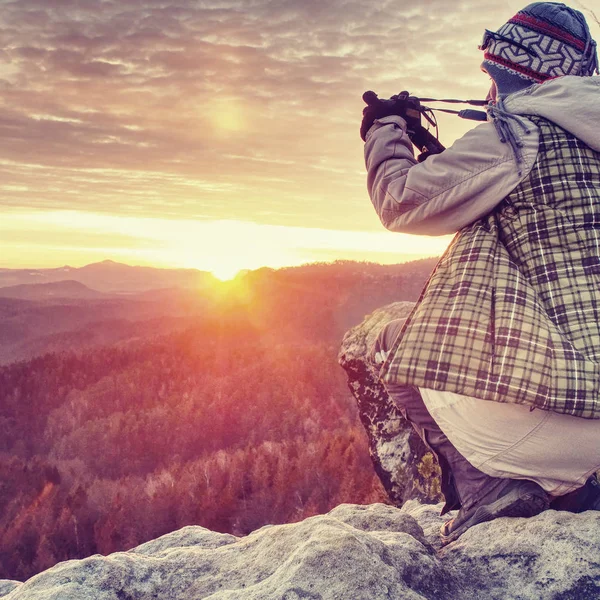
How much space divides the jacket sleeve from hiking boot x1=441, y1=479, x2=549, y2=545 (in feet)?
3.72

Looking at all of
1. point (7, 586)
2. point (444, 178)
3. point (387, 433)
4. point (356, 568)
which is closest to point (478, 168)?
point (444, 178)

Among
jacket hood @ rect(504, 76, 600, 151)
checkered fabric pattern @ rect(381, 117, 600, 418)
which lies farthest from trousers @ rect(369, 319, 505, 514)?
jacket hood @ rect(504, 76, 600, 151)

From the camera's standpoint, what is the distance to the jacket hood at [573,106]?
2010 mm

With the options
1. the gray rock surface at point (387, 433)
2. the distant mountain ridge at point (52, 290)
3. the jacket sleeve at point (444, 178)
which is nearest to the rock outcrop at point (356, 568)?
the jacket sleeve at point (444, 178)

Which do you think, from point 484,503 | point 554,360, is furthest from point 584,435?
point 484,503

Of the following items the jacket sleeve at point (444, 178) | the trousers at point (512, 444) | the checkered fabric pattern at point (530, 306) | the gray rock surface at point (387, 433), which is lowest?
the gray rock surface at point (387, 433)

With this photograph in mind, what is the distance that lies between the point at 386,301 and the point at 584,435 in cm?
2378

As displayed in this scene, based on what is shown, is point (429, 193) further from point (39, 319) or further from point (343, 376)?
point (39, 319)

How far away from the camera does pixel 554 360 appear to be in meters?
1.90

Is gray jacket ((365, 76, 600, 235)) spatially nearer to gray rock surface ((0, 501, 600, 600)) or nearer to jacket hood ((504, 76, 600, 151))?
jacket hood ((504, 76, 600, 151))

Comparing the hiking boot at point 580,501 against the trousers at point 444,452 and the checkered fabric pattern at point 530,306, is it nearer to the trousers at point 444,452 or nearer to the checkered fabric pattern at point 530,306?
the trousers at point 444,452

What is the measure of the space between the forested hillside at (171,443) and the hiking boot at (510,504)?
360 cm

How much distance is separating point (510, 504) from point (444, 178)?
1411 mm

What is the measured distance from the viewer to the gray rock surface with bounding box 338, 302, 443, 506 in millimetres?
4600
